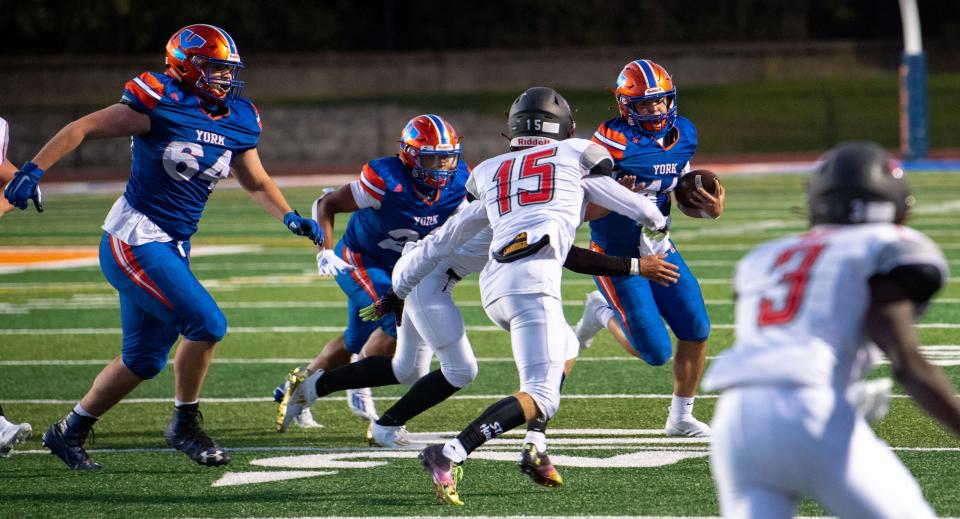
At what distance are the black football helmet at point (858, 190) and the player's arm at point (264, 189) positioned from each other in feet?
10.4

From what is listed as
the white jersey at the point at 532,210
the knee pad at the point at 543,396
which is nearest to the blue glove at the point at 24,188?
the white jersey at the point at 532,210

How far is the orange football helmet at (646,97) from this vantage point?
6.59 meters

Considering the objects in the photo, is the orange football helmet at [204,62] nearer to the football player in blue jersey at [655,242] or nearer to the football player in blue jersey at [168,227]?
the football player in blue jersey at [168,227]

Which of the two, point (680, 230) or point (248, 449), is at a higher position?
point (248, 449)

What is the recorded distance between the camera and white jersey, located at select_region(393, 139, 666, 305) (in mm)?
5078

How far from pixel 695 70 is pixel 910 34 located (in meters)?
12.1

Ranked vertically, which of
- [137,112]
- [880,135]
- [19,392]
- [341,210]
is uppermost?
[137,112]

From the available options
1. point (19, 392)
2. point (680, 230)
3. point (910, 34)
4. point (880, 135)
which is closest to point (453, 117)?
point (880, 135)

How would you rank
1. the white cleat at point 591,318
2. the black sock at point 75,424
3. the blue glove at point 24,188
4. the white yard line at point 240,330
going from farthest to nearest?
the white yard line at point 240,330 < the white cleat at point 591,318 < the black sock at point 75,424 < the blue glove at point 24,188

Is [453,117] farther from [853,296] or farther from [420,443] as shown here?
[853,296]

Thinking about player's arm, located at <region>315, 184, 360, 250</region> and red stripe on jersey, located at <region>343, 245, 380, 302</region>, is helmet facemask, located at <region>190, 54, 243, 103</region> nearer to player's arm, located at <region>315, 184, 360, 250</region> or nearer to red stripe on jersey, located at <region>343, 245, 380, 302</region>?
player's arm, located at <region>315, 184, 360, 250</region>

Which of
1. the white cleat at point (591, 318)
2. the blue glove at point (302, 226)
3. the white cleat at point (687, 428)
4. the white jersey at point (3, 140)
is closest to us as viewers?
the blue glove at point (302, 226)

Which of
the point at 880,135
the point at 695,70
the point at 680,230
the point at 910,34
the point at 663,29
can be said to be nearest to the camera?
the point at 680,230

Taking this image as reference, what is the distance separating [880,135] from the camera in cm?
3297
